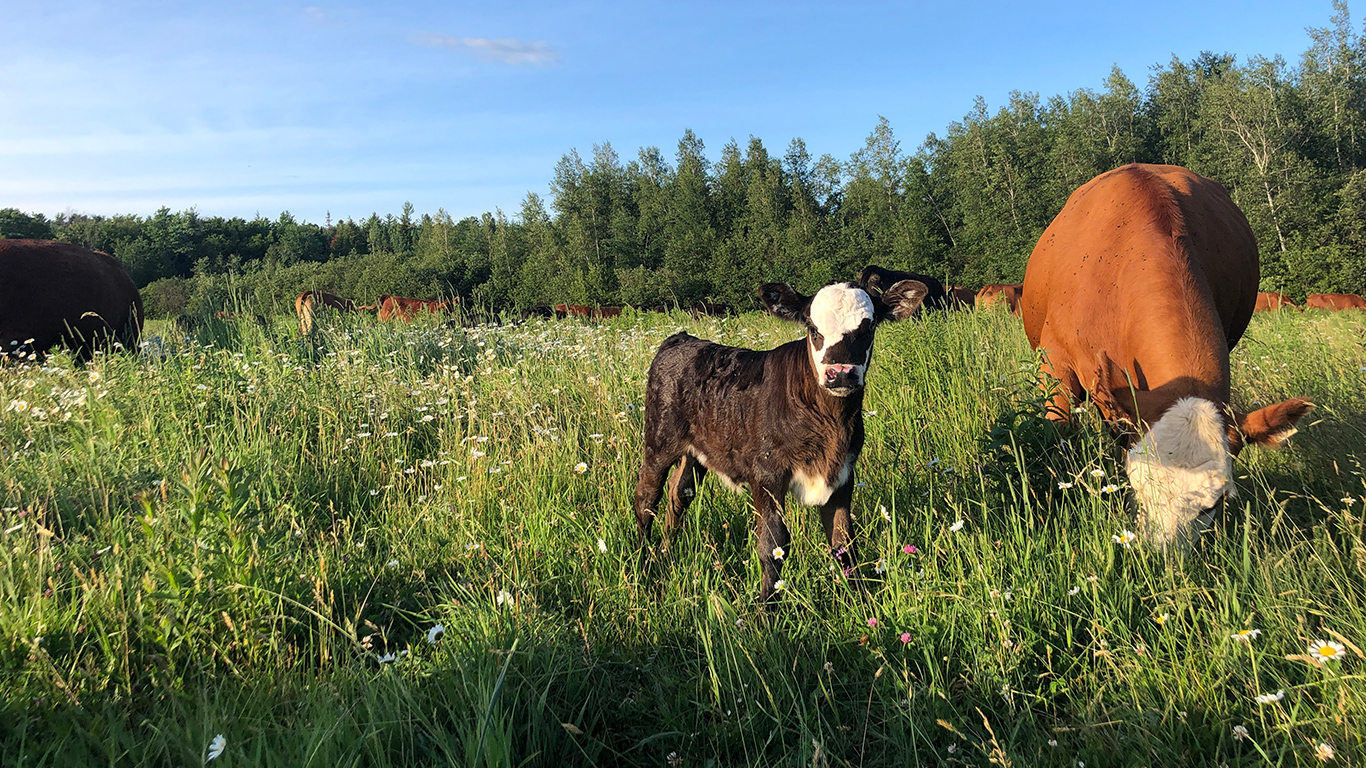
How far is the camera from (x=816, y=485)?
3393 mm

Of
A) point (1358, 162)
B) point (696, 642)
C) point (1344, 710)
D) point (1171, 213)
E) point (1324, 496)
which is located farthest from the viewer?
point (1358, 162)

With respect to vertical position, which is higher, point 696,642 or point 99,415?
point 99,415

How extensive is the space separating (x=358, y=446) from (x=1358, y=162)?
6697 centimetres

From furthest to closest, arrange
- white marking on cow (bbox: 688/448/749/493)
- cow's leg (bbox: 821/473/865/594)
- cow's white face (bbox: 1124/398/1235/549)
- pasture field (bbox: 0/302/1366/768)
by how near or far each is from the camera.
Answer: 1. white marking on cow (bbox: 688/448/749/493)
2. cow's leg (bbox: 821/473/865/594)
3. cow's white face (bbox: 1124/398/1235/549)
4. pasture field (bbox: 0/302/1366/768)

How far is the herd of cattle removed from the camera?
10.8ft

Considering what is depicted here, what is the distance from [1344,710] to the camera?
6.78 feet

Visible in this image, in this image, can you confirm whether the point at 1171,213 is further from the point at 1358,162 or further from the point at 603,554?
the point at 1358,162

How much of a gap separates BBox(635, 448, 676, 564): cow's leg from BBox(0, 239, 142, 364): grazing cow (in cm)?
631

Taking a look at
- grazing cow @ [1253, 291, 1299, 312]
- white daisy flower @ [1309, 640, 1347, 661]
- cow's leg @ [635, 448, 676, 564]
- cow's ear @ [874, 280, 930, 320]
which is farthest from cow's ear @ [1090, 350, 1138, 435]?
grazing cow @ [1253, 291, 1299, 312]

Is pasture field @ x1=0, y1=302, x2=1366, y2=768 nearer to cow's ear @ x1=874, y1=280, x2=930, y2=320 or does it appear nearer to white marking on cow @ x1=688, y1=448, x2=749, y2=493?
white marking on cow @ x1=688, y1=448, x2=749, y2=493

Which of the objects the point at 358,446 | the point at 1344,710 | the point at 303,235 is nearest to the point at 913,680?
the point at 1344,710

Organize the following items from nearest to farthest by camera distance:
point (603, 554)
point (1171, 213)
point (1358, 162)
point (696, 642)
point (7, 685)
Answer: point (7, 685), point (696, 642), point (603, 554), point (1171, 213), point (1358, 162)

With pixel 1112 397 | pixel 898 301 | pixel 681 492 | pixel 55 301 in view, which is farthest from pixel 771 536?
pixel 55 301

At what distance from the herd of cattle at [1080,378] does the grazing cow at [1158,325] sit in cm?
1
